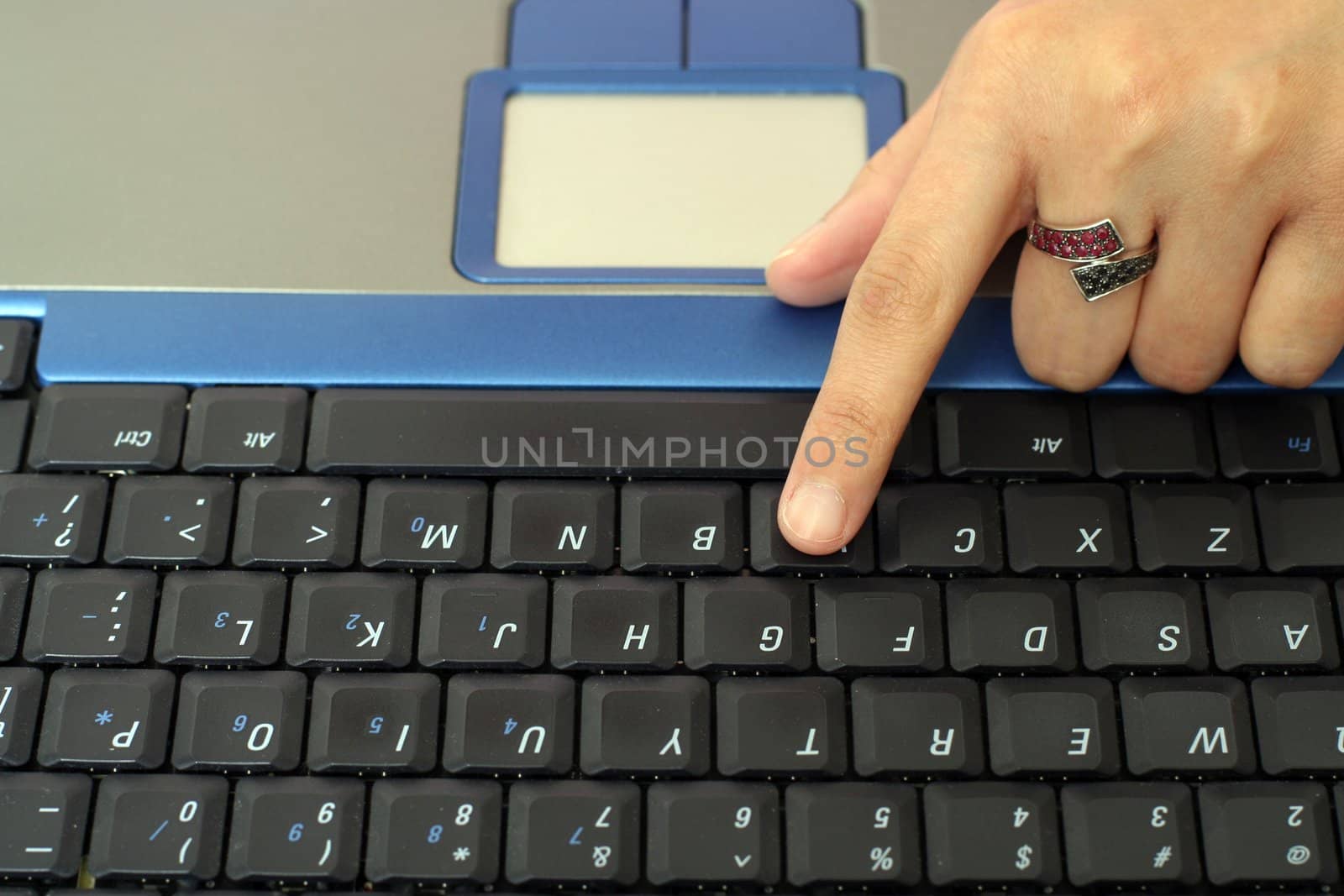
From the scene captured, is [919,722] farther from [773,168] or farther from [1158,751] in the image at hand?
[773,168]

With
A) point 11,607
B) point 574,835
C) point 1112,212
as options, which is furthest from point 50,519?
point 1112,212

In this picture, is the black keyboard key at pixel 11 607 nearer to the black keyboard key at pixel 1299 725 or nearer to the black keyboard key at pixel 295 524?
the black keyboard key at pixel 295 524

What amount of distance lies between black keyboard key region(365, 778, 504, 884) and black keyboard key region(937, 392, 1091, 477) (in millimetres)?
365

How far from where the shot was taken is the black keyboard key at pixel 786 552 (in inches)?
26.6

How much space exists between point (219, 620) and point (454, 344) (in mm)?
231

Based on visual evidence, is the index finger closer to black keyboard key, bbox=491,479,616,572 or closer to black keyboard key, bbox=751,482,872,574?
black keyboard key, bbox=751,482,872,574

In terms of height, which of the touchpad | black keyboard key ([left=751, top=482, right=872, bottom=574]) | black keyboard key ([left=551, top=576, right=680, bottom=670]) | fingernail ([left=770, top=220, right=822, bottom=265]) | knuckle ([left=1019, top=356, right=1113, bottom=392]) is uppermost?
the touchpad

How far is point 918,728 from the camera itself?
647 mm

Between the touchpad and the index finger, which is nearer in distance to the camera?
the index finger

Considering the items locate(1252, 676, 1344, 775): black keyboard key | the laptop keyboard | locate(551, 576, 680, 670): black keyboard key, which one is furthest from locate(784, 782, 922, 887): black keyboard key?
locate(1252, 676, 1344, 775): black keyboard key

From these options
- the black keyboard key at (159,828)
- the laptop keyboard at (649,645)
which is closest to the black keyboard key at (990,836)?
the laptop keyboard at (649,645)

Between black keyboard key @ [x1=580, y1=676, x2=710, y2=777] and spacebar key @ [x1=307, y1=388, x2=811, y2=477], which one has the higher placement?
spacebar key @ [x1=307, y1=388, x2=811, y2=477]

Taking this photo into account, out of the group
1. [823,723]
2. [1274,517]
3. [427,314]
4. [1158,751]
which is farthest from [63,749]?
[1274,517]

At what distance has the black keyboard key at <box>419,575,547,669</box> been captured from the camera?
659 mm
